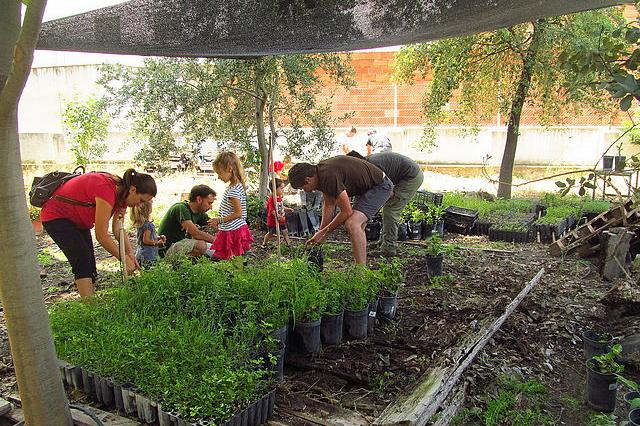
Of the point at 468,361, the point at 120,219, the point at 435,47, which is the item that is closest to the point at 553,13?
the point at 468,361

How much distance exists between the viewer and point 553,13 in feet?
12.0

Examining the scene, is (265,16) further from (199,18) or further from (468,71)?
(468,71)

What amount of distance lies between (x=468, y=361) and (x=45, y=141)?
50.5 feet

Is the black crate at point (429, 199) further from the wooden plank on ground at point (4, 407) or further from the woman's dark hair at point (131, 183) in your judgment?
the wooden plank on ground at point (4, 407)

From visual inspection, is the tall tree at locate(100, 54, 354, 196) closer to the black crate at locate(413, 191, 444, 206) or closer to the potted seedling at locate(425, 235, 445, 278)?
the black crate at locate(413, 191, 444, 206)

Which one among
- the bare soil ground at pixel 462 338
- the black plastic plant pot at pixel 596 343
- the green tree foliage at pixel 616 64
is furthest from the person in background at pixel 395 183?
the green tree foliage at pixel 616 64

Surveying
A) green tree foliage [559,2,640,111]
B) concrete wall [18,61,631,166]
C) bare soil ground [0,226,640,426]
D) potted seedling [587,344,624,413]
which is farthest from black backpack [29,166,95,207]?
concrete wall [18,61,631,166]

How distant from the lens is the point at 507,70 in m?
9.91

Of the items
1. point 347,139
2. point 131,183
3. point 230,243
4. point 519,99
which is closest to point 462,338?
point 230,243

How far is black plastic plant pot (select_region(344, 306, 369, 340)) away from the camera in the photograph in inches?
149

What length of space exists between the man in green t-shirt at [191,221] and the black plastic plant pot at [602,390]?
3.52 m

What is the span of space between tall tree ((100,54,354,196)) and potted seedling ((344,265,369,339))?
4.66 m

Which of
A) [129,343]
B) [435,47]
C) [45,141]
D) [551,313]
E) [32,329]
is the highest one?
[435,47]

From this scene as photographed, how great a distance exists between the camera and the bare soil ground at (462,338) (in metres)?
3.17
